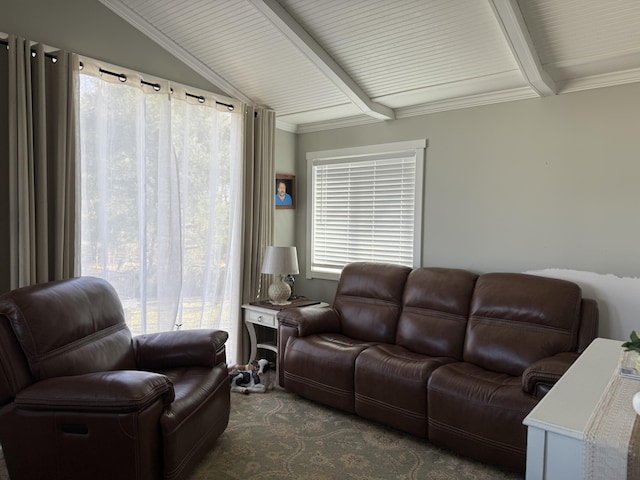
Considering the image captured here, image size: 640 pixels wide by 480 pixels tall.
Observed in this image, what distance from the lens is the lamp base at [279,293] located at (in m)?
3.93

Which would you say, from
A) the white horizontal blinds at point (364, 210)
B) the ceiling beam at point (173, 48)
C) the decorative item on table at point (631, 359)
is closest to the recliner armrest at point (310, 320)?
the white horizontal blinds at point (364, 210)

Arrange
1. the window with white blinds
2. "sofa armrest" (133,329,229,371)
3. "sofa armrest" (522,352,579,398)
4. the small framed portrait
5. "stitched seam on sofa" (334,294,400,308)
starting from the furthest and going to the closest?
the small framed portrait < the window with white blinds < "stitched seam on sofa" (334,294,400,308) < "sofa armrest" (133,329,229,371) < "sofa armrest" (522,352,579,398)

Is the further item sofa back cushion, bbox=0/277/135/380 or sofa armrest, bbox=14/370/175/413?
sofa back cushion, bbox=0/277/135/380

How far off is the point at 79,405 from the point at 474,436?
79.8 inches

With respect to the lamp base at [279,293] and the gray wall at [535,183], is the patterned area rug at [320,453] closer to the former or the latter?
the lamp base at [279,293]

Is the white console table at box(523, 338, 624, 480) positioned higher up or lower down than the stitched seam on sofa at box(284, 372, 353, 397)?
higher up

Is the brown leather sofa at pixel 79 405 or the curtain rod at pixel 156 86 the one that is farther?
the curtain rod at pixel 156 86

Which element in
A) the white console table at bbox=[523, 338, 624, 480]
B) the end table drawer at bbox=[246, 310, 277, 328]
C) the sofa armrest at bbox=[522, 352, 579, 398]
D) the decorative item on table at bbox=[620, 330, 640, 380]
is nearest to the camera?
the white console table at bbox=[523, 338, 624, 480]

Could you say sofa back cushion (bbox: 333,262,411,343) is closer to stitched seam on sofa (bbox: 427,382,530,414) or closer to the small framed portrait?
stitched seam on sofa (bbox: 427,382,530,414)

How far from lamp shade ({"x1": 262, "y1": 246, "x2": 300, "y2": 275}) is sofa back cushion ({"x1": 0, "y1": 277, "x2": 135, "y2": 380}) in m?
1.31

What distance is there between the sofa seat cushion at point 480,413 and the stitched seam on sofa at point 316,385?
64 cm

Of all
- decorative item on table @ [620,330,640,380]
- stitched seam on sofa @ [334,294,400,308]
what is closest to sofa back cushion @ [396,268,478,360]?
stitched seam on sofa @ [334,294,400,308]

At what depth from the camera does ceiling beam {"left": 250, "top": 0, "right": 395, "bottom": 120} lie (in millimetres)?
2758

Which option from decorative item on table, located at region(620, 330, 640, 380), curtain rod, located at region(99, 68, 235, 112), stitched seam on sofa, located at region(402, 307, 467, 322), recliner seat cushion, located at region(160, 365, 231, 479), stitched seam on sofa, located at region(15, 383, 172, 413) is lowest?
recliner seat cushion, located at region(160, 365, 231, 479)
